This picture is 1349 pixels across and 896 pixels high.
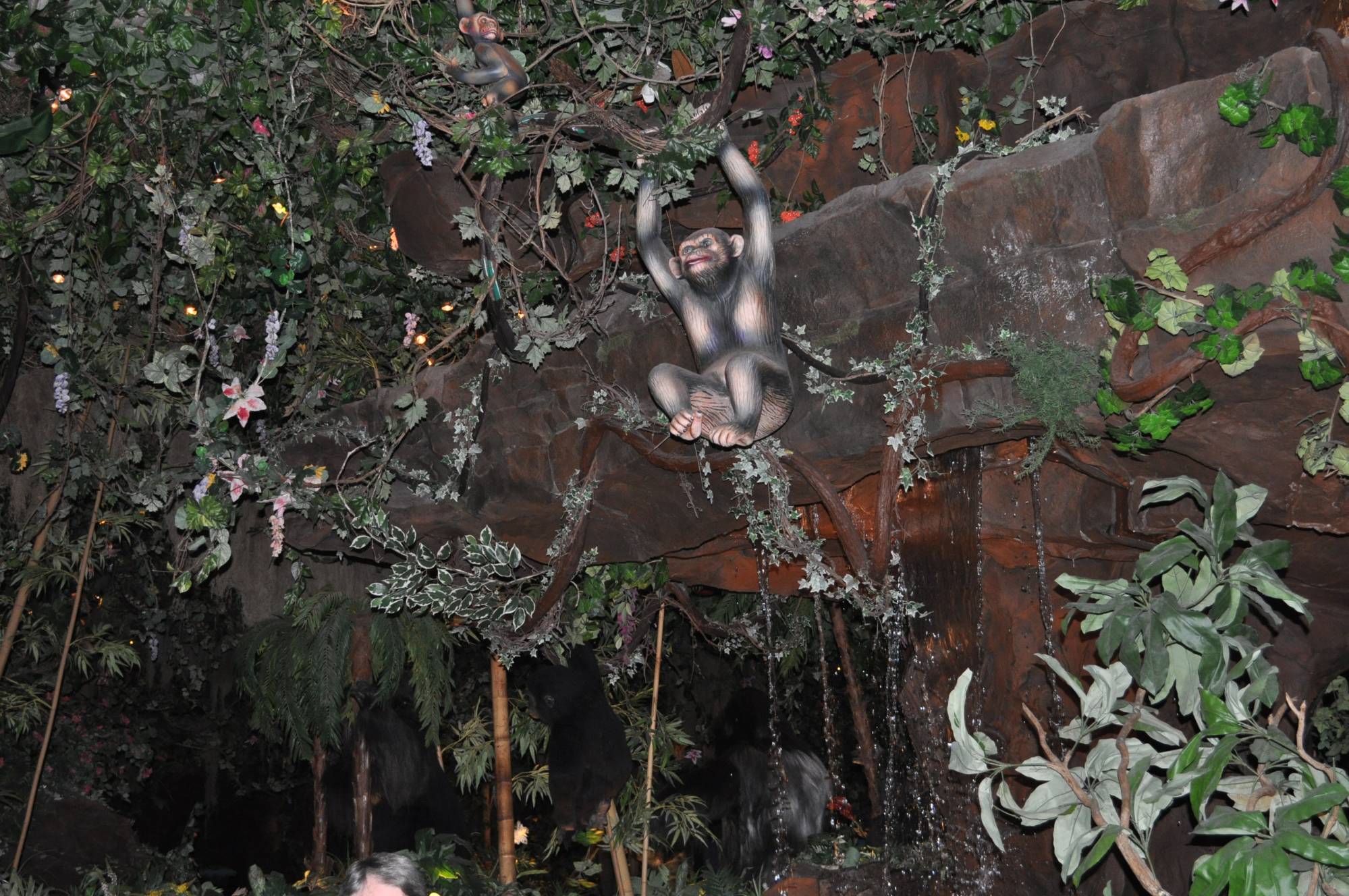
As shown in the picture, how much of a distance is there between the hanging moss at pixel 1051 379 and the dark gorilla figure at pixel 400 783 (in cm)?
361

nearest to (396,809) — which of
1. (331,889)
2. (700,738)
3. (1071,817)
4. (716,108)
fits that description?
(331,889)

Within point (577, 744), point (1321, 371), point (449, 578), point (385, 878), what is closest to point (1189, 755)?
point (385, 878)

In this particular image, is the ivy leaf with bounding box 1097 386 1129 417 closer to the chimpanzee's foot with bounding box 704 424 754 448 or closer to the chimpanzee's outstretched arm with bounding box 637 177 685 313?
the chimpanzee's foot with bounding box 704 424 754 448

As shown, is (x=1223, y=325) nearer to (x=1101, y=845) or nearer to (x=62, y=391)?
(x=1101, y=845)

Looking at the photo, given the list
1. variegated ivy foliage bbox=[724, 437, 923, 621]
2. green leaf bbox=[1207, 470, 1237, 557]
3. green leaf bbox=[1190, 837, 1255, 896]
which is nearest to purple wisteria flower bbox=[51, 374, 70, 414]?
variegated ivy foliage bbox=[724, 437, 923, 621]

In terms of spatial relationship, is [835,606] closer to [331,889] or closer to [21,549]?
[331,889]

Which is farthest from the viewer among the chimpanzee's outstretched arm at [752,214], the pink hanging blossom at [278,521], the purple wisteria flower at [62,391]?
the purple wisteria flower at [62,391]

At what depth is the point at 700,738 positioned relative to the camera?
24.2 feet

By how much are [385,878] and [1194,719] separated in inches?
61.6

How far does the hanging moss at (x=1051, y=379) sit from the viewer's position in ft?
10.8

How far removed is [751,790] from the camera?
7070 millimetres

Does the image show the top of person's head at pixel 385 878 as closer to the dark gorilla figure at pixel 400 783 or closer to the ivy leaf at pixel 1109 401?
the ivy leaf at pixel 1109 401

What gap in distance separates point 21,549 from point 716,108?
394 cm

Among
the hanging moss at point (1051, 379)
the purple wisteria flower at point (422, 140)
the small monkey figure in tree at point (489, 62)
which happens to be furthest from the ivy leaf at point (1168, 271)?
the purple wisteria flower at point (422, 140)
